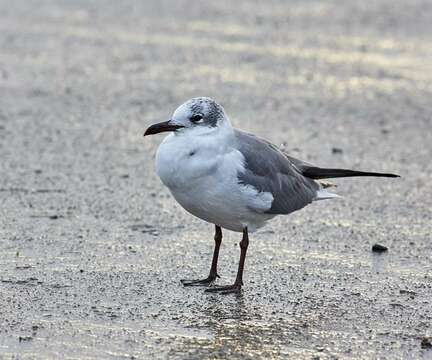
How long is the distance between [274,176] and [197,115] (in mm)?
634

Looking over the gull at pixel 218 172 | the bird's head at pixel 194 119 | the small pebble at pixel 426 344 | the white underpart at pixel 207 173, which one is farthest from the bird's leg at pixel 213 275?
the small pebble at pixel 426 344

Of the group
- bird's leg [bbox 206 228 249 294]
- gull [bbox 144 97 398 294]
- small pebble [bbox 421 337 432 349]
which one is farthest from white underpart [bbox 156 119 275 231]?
small pebble [bbox 421 337 432 349]

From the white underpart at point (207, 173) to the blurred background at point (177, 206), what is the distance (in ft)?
1.59

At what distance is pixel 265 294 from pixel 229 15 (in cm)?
960

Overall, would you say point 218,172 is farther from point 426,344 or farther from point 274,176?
point 426,344

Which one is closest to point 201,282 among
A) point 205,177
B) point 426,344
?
point 205,177

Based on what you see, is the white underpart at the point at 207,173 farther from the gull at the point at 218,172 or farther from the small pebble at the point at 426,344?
the small pebble at the point at 426,344

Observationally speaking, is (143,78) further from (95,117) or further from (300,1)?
(300,1)

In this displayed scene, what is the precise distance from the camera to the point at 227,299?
19.3ft

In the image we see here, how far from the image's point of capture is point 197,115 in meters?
5.92

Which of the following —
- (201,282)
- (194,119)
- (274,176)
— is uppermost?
(194,119)

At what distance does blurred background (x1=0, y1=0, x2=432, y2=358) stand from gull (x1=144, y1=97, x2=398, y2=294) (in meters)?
0.40

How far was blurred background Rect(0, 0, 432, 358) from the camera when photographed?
5387mm

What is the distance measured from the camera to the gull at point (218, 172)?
5.77 metres
